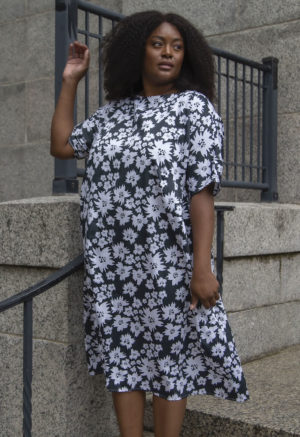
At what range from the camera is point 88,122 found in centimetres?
295

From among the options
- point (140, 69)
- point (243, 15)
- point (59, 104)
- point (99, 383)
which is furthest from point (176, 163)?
point (243, 15)

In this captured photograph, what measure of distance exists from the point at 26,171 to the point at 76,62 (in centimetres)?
422

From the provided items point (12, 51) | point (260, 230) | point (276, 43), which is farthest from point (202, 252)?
point (12, 51)

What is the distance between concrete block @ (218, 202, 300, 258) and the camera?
416 cm

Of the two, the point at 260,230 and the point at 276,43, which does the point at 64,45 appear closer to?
the point at 260,230

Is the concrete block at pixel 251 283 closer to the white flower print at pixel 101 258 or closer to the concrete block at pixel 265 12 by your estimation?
the white flower print at pixel 101 258

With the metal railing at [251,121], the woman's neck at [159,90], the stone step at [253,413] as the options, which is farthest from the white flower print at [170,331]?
the metal railing at [251,121]

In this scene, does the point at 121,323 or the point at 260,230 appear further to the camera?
the point at 260,230

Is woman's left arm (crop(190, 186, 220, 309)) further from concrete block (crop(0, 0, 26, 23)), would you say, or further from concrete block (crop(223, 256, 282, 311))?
concrete block (crop(0, 0, 26, 23))

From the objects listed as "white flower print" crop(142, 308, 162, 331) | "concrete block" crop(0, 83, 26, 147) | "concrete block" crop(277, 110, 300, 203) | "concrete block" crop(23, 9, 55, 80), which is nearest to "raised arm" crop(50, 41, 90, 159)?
"white flower print" crop(142, 308, 162, 331)

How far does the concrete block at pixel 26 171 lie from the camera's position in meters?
6.96

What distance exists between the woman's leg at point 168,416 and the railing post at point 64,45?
1280 millimetres

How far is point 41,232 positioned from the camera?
129 inches

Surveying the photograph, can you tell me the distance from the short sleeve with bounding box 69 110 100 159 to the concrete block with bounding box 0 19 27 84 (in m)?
4.47
